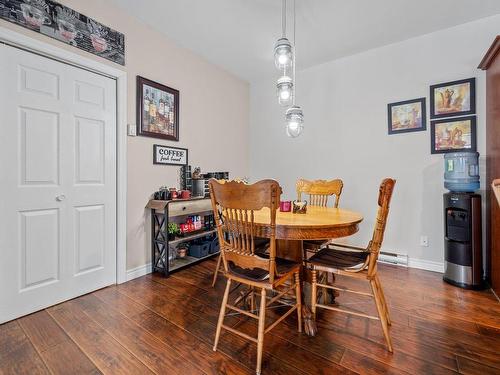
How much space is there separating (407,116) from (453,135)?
0.51m

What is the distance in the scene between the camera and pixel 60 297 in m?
2.17

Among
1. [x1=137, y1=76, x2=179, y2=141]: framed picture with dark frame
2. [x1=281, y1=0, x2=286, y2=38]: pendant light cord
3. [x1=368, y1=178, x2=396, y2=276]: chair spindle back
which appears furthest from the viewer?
→ [x1=137, y1=76, x2=179, y2=141]: framed picture with dark frame

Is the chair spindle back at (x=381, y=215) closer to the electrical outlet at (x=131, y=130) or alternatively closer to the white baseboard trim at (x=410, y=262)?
the white baseboard trim at (x=410, y=262)

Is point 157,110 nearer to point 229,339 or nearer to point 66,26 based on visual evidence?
point 66,26

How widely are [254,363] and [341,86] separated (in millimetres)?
3425

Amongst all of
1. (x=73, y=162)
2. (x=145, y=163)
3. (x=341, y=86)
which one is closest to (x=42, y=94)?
(x=73, y=162)

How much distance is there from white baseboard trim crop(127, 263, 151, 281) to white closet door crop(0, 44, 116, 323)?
0.50 ft

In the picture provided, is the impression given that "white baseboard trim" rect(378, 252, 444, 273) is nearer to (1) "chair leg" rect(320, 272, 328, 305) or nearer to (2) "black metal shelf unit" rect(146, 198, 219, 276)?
(1) "chair leg" rect(320, 272, 328, 305)

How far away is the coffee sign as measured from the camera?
2934 mm

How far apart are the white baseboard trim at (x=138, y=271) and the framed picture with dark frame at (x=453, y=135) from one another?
3.51 meters

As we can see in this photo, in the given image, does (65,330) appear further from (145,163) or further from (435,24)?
(435,24)

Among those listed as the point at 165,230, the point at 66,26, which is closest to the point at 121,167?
the point at 165,230

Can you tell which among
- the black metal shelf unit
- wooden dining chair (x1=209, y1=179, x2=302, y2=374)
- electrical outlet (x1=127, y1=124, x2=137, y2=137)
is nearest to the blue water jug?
wooden dining chair (x1=209, y1=179, x2=302, y2=374)

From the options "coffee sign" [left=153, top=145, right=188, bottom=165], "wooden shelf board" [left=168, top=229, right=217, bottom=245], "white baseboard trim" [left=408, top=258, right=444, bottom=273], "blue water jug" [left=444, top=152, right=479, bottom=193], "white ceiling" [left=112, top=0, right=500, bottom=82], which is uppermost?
"white ceiling" [left=112, top=0, right=500, bottom=82]
